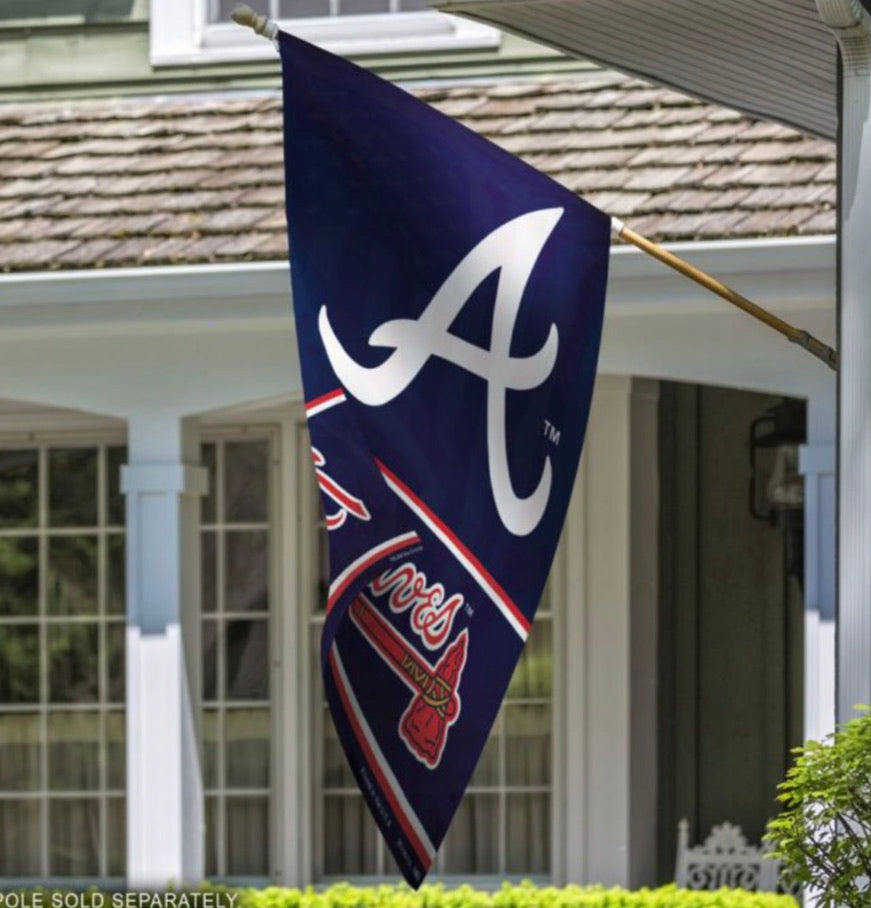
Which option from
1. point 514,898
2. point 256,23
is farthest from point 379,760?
point 514,898

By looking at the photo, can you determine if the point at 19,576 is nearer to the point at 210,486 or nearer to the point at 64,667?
the point at 64,667

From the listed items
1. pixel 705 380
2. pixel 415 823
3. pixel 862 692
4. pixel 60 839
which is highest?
pixel 705 380

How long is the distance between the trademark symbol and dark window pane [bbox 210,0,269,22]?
5106 millimetres

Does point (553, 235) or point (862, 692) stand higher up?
point (553, 235)

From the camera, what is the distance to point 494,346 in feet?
18.1

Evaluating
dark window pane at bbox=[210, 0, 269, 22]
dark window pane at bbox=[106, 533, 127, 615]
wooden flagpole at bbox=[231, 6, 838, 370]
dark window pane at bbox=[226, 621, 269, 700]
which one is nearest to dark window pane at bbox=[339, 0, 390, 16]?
dark window pane at bbox=[210, 0, 269, 22]

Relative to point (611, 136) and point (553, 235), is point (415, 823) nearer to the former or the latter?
point (553, 235)

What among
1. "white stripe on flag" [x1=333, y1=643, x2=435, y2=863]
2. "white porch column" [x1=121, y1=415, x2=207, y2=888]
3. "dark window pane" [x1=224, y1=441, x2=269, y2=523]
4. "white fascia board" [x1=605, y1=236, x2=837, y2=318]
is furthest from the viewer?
"dark window pane" [x1=224, y1=441, x2=269, y2=523]

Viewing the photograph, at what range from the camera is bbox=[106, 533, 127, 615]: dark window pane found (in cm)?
1059

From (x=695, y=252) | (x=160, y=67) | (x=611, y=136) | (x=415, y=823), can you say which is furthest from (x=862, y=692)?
(x=160, y=67)

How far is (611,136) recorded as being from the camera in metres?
9.06

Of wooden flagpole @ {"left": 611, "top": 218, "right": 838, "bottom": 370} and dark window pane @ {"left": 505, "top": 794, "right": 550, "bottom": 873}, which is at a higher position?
wooden flagpole @ {"left": 611, "top": 218, "right": 838, "bottom": 370}

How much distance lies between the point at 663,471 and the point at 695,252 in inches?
103

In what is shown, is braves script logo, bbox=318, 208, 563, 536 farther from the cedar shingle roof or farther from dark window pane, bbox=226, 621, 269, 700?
dark window pane, bbox=226, 621, 269, 700
